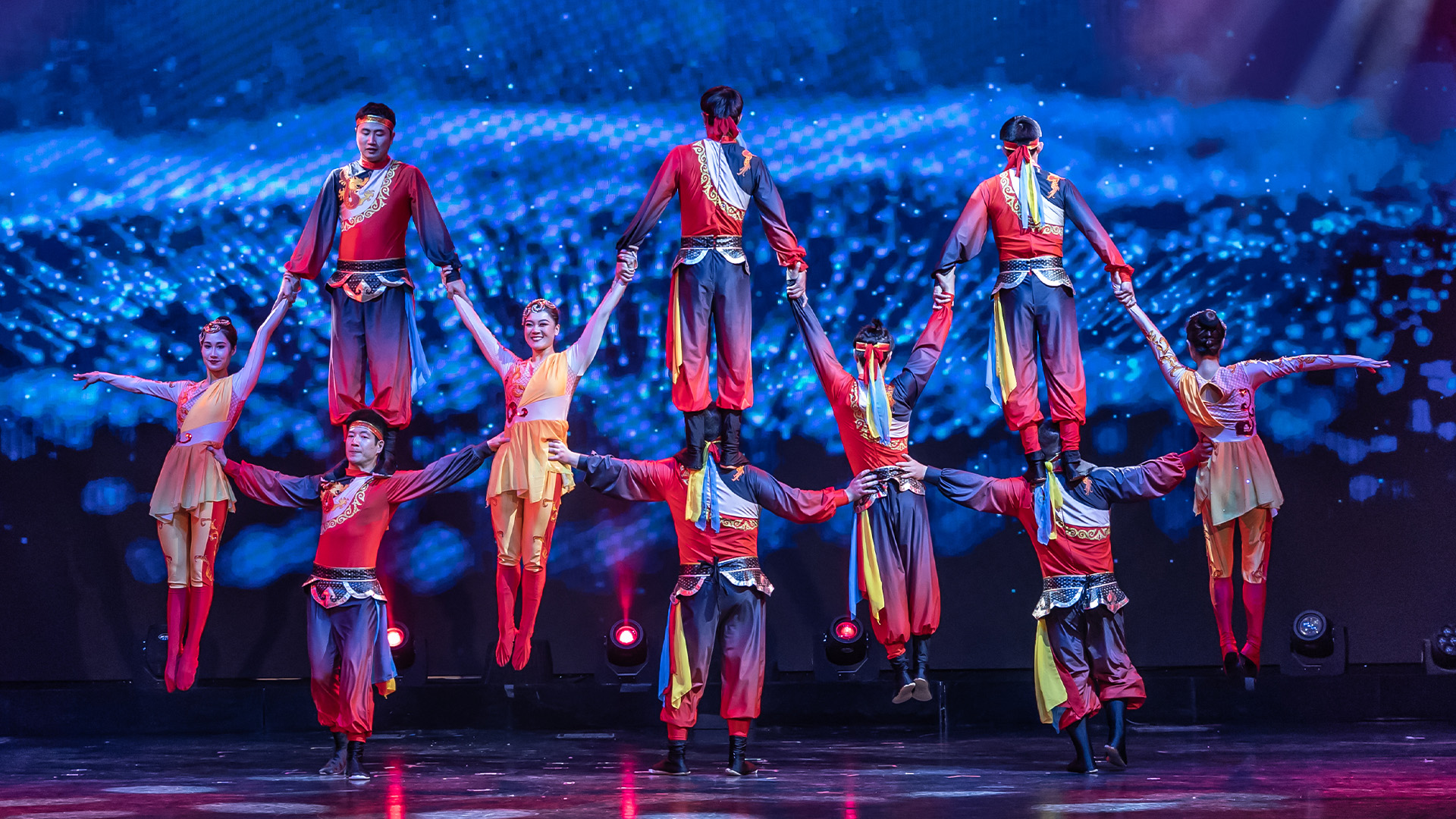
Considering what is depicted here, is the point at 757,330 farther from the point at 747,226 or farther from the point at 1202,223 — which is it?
the point at 1202,223

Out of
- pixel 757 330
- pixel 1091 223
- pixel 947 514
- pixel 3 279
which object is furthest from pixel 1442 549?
pixel 3 279

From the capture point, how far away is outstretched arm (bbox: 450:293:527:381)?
5457 mm

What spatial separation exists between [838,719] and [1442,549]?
356 centimetres

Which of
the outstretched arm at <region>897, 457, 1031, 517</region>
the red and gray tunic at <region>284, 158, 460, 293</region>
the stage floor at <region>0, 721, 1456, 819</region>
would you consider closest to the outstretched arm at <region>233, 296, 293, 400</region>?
the red and gray tunic at <region>284, 158, 460, 293</region>

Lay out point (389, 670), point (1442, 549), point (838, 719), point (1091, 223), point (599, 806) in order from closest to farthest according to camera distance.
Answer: point (599, 806)
point (389, 670)
point (1091, 223)
point (838, 719)
point (1442, 549)

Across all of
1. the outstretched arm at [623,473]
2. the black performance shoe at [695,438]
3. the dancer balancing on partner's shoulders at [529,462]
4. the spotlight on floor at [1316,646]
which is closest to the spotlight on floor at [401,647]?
the dancer balancing on partner's shoulders at [529,462]

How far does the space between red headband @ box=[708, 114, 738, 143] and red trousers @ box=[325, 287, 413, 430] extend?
1.45m

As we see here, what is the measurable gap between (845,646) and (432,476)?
244 centimetres

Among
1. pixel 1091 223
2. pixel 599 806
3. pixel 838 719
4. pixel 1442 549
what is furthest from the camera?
pixel 1442 549

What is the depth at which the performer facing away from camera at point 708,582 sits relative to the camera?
16.1 ft

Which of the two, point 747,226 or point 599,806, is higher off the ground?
point 747,226

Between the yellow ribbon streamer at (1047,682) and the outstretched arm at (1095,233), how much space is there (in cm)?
153

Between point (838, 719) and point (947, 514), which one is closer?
point (838, 719)

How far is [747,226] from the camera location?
Answer: 748 cm
